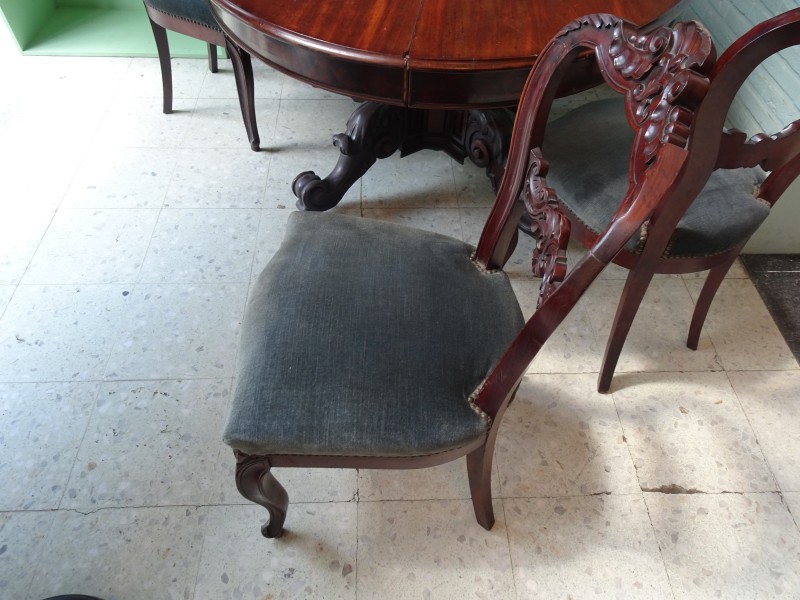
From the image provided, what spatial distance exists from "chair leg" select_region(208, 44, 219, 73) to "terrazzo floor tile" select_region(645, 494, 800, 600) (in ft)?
7.24

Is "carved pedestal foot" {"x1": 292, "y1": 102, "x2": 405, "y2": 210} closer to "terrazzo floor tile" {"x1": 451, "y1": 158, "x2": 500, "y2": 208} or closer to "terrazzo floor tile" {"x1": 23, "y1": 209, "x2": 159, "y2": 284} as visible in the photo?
"terrazzo floor tile" {"x1": 451, "y1": 158, "x2": 500, "y2": 208}

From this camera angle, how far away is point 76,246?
1.60 m

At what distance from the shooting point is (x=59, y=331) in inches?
55.1

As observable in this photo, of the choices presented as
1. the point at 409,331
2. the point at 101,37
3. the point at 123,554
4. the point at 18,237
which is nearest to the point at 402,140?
the point at 409,331

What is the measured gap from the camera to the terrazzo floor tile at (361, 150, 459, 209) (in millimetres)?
1769

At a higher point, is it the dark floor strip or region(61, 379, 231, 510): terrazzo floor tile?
the dark floor strip

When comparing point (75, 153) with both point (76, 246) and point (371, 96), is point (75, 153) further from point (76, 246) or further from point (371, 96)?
point (371, 96)

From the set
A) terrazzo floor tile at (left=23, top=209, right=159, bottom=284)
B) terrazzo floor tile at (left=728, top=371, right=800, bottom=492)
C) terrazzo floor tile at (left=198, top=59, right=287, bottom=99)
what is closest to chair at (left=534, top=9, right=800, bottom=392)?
terrazzo floor tile at (left=728, top=371, right=800, bottom=492)

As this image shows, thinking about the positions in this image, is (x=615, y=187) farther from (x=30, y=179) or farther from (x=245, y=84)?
(x=30, y=179)

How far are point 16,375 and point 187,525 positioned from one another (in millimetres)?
631

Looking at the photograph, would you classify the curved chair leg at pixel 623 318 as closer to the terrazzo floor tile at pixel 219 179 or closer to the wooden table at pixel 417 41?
the wooden table at pixel 417 41

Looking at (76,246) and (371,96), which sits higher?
(371,96)

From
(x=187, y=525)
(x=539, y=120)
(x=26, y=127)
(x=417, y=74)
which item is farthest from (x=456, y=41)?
(x=26, y=127)

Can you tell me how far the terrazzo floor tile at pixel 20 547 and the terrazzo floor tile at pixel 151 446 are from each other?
6cm
